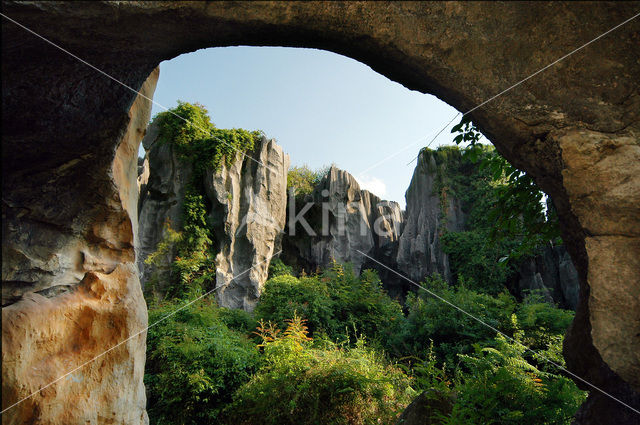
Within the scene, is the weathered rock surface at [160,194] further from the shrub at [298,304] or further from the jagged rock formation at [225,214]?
the shrub at [298,304]

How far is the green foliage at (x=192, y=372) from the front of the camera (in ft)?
21.6

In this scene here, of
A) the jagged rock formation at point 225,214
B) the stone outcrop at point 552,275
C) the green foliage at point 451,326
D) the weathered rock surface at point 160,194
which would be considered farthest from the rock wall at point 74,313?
the stone outcrop at point 552,275

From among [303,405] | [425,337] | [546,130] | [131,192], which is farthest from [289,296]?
[546,130]

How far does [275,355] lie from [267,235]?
9492 mm

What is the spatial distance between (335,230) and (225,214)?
6858mm

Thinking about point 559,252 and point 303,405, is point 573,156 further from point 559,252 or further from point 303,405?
point 559,252

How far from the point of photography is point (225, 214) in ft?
48.8

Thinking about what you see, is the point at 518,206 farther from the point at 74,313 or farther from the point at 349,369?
the point at 74,313

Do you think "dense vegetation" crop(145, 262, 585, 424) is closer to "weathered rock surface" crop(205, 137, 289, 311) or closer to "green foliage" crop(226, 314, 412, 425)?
"green foliage" crop(226, 314, 412, 425)

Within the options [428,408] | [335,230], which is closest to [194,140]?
[335,230]

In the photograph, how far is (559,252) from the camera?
53.8ft

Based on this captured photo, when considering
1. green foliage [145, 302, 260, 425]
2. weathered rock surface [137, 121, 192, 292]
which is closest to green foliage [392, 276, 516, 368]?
green foliage [145, 302, 260, 425]

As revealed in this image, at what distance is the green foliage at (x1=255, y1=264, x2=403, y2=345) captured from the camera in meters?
10.5

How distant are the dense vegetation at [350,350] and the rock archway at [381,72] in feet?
5.65
